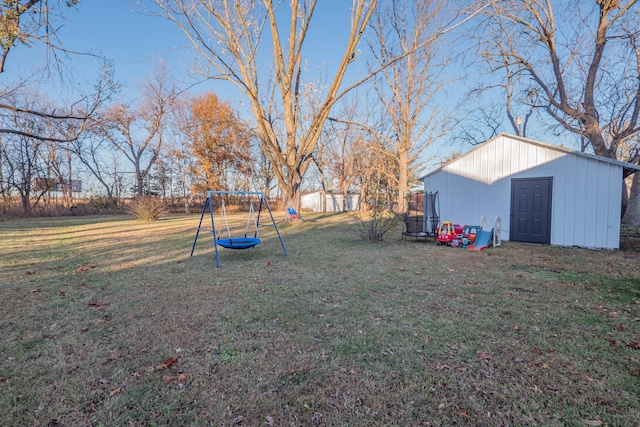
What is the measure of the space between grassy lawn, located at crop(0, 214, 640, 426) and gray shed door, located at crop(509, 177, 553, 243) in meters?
3.54

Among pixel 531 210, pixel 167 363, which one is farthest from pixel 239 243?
pixel 531 210

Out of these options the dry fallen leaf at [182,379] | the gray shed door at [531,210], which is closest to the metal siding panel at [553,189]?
the gray shed door at [531,210]

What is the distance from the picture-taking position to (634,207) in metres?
12.3

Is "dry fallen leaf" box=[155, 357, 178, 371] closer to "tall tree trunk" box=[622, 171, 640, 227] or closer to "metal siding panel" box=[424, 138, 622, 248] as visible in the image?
"metal siding panel" box=[424, 138, 622, 248]

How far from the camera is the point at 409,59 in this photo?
16.1 m

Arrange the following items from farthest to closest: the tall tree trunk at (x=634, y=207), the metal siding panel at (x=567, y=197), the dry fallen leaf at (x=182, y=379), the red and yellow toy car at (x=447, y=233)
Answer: the tall tree trunk at (x=634, y=207) → the red and yellow toy car at (x=447, y=233) → the metal siding panel at (x=567, y=197) → the dry fallen leaf at (x=182, y=379)

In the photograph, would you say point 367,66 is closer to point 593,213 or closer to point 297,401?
point 593,213

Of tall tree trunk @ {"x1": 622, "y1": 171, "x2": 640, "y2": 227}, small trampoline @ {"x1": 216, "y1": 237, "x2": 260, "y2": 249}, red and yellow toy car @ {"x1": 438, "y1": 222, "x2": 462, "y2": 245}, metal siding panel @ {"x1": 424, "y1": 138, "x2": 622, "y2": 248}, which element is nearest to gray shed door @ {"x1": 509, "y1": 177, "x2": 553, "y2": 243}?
metal siding panel @ {"x1": 424, "y1": 138, "x2": 622, "y2": 248}

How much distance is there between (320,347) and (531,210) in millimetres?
8867

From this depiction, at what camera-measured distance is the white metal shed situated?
743cm

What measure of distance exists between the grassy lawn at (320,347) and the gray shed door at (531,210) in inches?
139

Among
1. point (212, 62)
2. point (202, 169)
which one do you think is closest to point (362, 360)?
point (212, 62)

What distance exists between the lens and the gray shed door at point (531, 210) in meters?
8.35

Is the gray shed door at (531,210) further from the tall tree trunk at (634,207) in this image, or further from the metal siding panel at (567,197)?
the tall tree trunk at (634,207)
